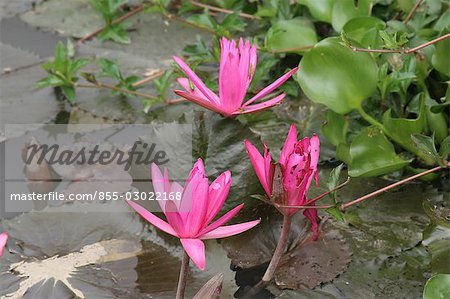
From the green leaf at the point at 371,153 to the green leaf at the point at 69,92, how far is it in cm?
65

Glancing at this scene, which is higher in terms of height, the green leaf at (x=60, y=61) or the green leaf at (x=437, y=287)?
the green leaf at (x=60, y=61)

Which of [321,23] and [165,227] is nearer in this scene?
[165,227]

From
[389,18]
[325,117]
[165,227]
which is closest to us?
[165,227]

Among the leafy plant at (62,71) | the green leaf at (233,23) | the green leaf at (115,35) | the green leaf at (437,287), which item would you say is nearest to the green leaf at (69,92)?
the leafy plant at (62,71)

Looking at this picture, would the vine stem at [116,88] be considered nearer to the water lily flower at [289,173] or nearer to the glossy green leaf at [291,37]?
the glossy green leaf at [291,37]

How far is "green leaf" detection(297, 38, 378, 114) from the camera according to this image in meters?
1.24

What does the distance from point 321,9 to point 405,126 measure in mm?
398

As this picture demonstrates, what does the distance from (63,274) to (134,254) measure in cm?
12

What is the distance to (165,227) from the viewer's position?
91 cm

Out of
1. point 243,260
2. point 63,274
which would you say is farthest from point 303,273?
point 63,274

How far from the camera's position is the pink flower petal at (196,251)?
2.80 feet

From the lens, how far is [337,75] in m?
1.26

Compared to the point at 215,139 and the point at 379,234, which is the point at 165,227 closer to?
the point at 215,139
